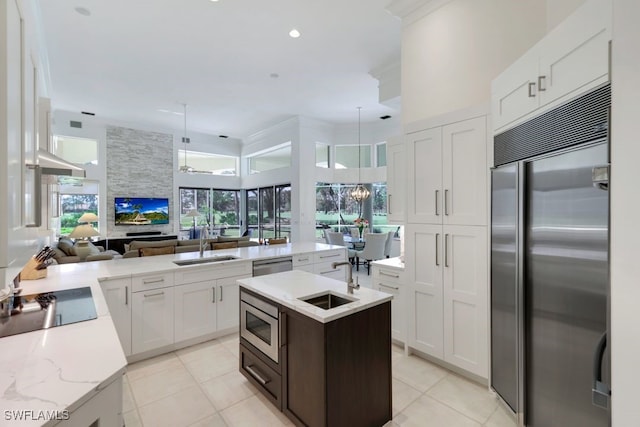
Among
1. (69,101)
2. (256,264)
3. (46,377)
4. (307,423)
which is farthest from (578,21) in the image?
(69,101)

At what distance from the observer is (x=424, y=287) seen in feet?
9.34

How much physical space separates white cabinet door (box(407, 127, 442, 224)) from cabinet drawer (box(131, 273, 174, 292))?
262 centimetres

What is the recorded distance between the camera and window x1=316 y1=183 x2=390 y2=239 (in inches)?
328

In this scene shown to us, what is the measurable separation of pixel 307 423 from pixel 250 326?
846 millimetres

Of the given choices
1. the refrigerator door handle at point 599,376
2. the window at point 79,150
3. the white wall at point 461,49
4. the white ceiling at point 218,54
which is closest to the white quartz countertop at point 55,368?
the refrigerator door handle at point 599,376

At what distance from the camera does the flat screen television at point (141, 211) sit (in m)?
7.91

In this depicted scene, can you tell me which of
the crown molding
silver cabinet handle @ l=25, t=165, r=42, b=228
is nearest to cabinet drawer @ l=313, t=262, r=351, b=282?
the crown molding

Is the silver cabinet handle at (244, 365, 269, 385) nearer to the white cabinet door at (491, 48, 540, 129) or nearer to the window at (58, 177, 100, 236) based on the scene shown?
the white cabinet door at (491, 48, 540, 129)

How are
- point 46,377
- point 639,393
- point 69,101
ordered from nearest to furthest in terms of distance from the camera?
1. point 639,393
2. point 46,377
3. point 69,101

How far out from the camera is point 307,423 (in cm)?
187

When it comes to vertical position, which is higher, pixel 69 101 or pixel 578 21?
pixel 69 101

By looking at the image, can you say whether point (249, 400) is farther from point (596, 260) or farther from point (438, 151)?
point (438, 151)

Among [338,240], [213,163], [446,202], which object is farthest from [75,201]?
[446,202]

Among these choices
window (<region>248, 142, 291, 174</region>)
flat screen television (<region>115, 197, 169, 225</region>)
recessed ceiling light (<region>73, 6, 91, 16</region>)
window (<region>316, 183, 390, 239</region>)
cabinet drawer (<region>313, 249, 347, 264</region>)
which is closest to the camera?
recessed ceiling light (<region>73, 6, 91, 16</region>)
